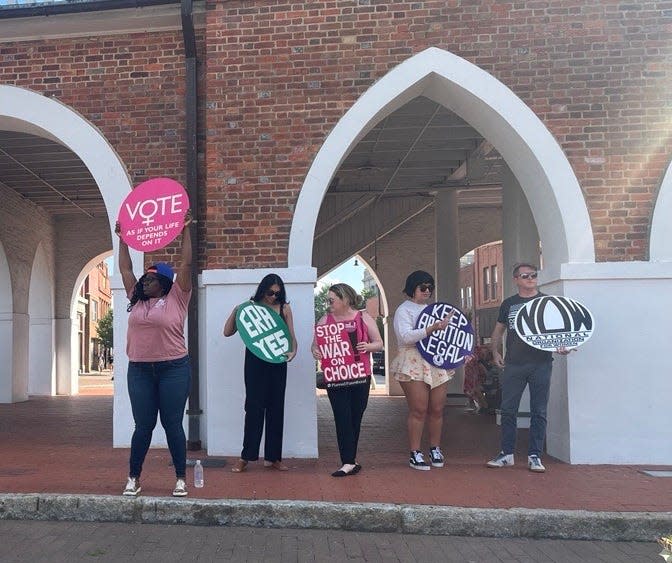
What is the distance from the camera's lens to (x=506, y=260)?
10336 millimetres

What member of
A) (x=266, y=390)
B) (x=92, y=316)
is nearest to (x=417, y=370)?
(x=266, y=390)

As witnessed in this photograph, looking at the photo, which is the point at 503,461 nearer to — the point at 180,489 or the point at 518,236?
the point at 180,489

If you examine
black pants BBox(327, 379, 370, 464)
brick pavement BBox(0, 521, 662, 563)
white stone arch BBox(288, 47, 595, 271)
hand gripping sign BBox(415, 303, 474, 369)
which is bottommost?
brick pavement BBox(0, 521, 662, 563)

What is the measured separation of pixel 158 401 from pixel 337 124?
11.4ft

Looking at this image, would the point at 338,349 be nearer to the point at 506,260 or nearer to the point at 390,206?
the point at 506,260

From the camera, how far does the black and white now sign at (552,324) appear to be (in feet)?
20.8

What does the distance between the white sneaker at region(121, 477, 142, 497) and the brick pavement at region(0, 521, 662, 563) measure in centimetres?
27

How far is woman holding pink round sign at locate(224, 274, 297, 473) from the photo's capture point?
636 cm

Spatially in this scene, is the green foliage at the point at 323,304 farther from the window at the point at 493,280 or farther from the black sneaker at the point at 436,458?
the window at the point at 493,280

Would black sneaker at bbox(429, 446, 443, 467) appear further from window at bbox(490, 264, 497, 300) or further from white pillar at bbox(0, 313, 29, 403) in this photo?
window at bbox(490, 264, 497, 300)

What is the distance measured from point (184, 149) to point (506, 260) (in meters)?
5.07

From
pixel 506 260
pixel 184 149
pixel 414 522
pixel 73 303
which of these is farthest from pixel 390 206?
pixel 414 522

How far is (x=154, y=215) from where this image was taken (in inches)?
231

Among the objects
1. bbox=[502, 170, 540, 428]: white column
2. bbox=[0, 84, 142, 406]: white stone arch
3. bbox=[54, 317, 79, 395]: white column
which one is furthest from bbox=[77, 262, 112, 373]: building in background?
bbox=[502, 170, 540, 428]: white column
